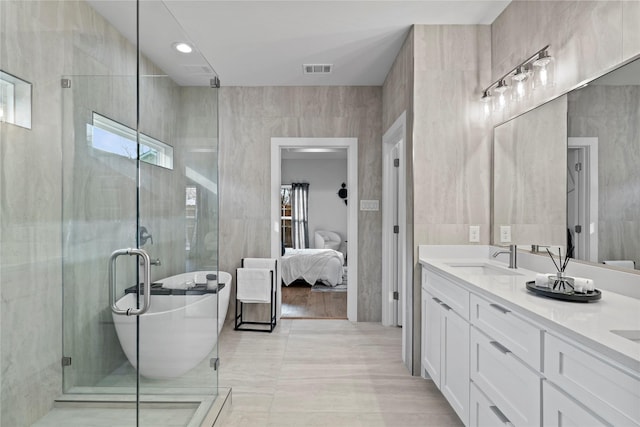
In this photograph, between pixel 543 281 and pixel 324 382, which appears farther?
pixel 324 382

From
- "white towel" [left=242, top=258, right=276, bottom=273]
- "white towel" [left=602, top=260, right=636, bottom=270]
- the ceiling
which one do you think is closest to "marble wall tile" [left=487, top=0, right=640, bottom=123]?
the ceiling

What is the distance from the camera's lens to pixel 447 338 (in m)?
1.98

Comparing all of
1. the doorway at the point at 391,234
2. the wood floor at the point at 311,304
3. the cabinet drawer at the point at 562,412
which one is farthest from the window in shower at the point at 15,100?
the wood floor at the point at 311,304

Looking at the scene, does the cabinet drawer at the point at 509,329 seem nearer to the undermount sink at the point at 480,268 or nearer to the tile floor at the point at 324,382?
the undermount sink at the point at 480,268

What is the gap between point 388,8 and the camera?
233 centimetres

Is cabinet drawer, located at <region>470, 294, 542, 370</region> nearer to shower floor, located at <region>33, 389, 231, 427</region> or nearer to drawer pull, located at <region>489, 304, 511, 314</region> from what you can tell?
drawer pull, located at <region>489, 304, 511, 314</region>

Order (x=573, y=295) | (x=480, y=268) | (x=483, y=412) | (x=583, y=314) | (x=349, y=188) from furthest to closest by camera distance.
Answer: (x=349, y=188) < (x=480, y=268) < (x=483, y=412) < (x=573, y=295) < (x=583, y=314)

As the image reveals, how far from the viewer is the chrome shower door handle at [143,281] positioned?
1.37 metres

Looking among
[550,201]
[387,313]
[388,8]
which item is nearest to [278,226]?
[387,313]

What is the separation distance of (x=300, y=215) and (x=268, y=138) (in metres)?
3.94

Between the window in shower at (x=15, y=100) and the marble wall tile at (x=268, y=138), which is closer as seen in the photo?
the window in shower at (x=15, y=100)

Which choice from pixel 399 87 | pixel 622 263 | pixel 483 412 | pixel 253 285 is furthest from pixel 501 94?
pixel 253 285

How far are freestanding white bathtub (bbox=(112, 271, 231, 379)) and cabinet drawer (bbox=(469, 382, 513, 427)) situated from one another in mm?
1485

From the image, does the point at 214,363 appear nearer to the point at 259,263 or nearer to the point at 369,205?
the point at 259,263
